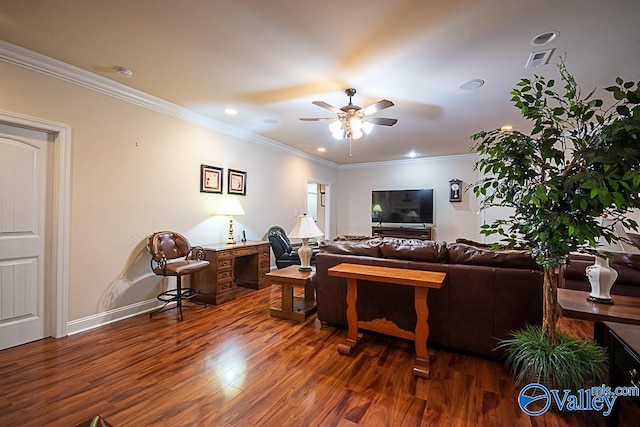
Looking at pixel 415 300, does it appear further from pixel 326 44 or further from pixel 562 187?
pixel 326 44

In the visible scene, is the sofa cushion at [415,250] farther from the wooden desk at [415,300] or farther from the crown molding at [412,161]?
the crown molding at [412,161]

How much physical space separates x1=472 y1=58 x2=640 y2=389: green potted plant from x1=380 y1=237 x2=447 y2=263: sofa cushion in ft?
2.12

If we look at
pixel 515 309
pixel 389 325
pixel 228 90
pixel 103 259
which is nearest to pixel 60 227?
pixel 103 259

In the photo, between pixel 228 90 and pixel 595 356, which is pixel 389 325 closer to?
pixel 595 356

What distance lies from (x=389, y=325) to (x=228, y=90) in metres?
3.03

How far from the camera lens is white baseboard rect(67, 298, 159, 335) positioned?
9.42 ft

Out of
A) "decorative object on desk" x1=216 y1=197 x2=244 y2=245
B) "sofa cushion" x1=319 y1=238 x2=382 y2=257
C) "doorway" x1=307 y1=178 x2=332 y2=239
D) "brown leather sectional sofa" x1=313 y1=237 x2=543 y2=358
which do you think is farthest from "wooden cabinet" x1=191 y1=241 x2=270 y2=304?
"doorway" x1=307 y1=178 x2=332 y2=239

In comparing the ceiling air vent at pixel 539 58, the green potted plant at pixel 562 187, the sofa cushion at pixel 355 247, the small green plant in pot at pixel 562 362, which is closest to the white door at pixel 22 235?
the sofa cushion at pixel 355 247

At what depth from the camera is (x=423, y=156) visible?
22.7 feet

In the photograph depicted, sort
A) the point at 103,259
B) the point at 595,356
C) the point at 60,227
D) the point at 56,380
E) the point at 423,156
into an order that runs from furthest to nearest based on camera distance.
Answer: the point at 423,156, the point at 103,259, the point at 60,227, the point at 56,380, the point at 595,356

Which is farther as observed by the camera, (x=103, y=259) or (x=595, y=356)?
(x=103, y=259)

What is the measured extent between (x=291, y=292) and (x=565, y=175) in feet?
8.87

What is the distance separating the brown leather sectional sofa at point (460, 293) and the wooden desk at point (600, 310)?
21cm

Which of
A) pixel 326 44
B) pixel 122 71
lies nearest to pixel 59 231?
pixel 122 71
